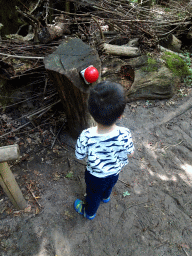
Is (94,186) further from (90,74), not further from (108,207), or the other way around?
(90,74)

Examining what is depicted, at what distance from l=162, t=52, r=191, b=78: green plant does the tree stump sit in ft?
8.59

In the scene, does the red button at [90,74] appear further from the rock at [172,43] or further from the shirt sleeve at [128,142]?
the rock at [172,43]

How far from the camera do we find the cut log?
3457 millimetres

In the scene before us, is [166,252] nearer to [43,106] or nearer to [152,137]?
[152,137]

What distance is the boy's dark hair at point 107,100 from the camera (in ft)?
3.85

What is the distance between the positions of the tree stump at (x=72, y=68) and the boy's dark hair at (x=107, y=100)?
0.79 meters

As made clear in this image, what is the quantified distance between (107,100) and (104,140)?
0.35 metres

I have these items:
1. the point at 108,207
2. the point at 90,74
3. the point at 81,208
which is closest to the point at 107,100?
the point at 90,74

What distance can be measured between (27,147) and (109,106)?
2023mm

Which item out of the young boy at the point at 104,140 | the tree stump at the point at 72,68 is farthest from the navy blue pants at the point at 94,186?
the tree stump at the point at 72,68

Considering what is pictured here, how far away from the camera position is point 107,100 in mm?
1177

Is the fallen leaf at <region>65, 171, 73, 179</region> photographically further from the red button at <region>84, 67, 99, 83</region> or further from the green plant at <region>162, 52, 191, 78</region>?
the green plant at <region>162, 52, 191, 78</region>

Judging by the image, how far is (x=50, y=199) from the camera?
225 centimetres

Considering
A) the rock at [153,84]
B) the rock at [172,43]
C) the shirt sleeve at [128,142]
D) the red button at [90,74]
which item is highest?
the red button at [90,74]
